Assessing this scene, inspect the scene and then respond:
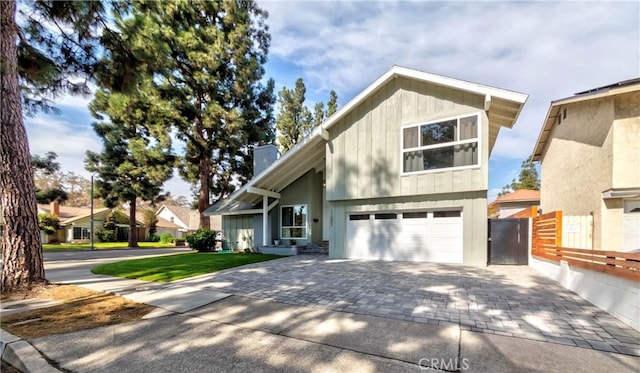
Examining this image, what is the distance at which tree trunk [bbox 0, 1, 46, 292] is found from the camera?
532 cm

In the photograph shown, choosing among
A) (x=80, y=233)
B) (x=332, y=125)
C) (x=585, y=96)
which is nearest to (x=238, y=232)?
(x=332, y=125)

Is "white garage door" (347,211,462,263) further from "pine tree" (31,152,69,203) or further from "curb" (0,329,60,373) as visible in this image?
"pine tree" (31,152,69,203)

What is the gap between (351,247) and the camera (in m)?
11.0

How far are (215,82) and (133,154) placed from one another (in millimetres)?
6950

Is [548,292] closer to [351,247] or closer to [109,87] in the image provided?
[351,247]

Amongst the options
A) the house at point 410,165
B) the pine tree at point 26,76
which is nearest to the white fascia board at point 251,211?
the house at point 410,165

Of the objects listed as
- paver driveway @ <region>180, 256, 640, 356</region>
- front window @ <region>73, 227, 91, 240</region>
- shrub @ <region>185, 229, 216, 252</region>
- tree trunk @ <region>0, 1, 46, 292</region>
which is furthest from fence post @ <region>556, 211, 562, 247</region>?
front window @ <region>73, 227, 91, 240</region>

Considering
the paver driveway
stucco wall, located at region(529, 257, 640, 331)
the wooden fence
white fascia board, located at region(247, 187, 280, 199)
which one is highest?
white fascia board, located at region(247, 187, 280, 199)

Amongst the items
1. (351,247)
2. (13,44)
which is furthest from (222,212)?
(13,44)

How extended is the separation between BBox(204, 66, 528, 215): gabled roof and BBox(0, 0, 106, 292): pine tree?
23.1 feet

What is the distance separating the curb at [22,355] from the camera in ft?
9.35

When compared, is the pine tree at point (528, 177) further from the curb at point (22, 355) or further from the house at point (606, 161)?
the curb at point (22, 355)

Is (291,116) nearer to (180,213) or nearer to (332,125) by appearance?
(332,125)

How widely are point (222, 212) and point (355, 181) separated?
802 centimetres
